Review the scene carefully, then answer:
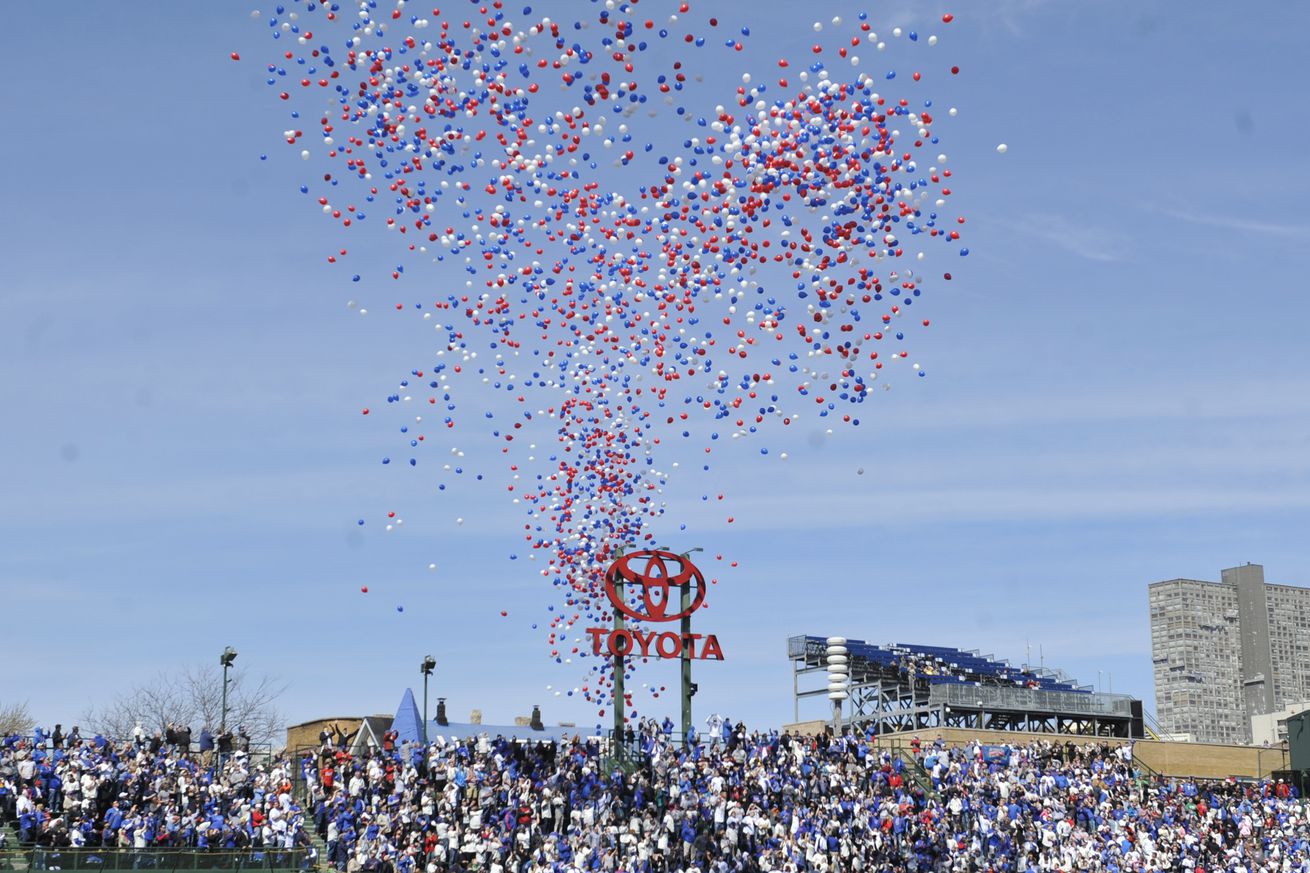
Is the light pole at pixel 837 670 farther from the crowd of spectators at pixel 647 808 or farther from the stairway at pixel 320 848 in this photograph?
the stairway at pixel 320 848

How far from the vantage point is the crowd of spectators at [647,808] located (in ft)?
98.6

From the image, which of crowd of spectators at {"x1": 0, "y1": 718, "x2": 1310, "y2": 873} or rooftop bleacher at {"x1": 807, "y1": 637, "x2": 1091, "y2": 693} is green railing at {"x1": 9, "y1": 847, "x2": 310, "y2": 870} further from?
rooftop bleacher at {"x1": 807, "y1": 637, "x2": 1091, "y2": 693}

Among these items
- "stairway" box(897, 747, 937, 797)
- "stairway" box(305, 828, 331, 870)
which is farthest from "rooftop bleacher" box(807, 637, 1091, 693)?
"stairway" box(305, 828, 331, 870)

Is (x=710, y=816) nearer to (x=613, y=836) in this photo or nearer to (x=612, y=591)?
(x=613, y=836)

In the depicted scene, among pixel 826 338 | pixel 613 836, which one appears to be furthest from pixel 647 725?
pixel 826 338

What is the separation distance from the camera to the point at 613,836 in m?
32.2

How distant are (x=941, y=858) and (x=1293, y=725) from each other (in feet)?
73.0

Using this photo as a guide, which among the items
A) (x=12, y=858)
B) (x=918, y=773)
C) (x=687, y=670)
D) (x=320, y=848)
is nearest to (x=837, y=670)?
(x=918, y=773)

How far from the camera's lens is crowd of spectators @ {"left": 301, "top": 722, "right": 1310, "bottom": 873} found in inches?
1235

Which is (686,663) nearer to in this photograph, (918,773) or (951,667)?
(918,773)

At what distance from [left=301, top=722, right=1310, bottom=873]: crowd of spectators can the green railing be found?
4.00ft

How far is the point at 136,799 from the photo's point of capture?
3005cm

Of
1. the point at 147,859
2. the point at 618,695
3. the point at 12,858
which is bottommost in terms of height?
the point at 147,859

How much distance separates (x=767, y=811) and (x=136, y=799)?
13.2 m
